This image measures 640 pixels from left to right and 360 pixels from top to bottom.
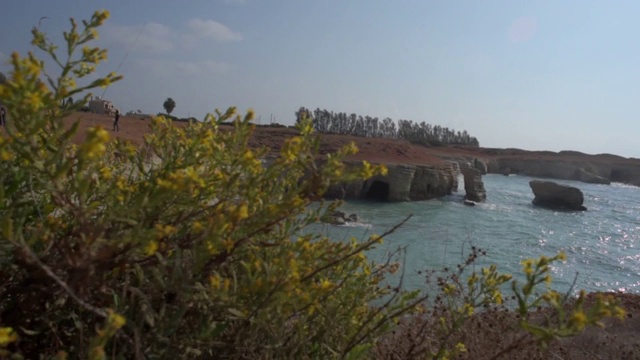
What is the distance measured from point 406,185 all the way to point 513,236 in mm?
9492

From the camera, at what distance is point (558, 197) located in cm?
2906

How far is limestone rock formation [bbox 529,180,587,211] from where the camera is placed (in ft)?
93.8

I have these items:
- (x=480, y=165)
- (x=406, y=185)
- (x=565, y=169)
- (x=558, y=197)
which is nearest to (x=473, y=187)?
(x=406, y=185)

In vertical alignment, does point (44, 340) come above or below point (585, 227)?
above

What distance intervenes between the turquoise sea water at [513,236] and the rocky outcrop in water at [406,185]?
2.82 feet

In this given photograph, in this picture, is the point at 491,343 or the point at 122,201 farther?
the point at 491,343

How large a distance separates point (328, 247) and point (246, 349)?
36 centimetres

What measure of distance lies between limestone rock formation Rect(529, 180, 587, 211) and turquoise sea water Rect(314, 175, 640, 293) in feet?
2.54

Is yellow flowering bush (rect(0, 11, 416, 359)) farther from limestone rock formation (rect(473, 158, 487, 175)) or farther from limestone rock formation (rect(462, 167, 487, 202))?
limestone rock formation (rect(473, 158, 487, 175))

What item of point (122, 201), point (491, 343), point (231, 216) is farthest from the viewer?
point (491, 343)

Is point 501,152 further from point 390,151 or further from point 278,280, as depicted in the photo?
point 278,280

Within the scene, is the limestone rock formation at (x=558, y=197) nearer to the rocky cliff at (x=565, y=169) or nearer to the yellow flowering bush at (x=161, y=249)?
the rocky cliff at (x=565, y=169)

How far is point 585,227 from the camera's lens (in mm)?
22219

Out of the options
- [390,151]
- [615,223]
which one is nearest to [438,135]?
[390,151]
